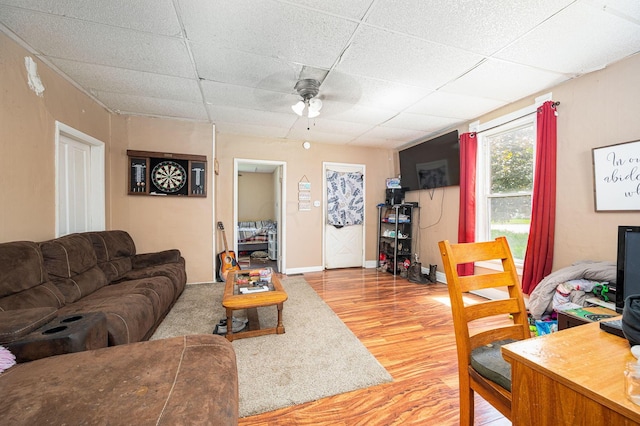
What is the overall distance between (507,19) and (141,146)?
4.27m

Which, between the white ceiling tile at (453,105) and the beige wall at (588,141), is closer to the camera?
the beige wall at (588,141)

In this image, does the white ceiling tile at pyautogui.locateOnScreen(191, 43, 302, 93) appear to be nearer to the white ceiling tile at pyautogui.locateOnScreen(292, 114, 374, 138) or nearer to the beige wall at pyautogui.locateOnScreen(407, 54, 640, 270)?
the white ceiling tile at pyautogui.locateOnScreen(292, 114, 374, 138)

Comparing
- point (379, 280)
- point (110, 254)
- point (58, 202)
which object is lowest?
point (379, 280)

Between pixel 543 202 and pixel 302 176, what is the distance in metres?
3.41

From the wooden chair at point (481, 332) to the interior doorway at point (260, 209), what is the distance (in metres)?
3.57

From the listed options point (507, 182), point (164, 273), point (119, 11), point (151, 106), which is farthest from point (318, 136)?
point (164, 273)

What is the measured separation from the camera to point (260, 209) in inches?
289

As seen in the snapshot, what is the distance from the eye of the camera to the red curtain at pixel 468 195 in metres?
3.34

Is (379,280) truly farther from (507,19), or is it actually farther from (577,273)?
(507,19)

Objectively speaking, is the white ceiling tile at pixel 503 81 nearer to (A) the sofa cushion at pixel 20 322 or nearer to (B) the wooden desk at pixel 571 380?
(B) the wooden desk at pixel 571 380

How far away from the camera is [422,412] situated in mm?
1399

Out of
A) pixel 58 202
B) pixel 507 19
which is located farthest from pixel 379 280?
pixel 58 202

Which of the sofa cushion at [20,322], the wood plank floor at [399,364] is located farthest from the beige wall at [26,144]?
the wood plank floor at [399,364]

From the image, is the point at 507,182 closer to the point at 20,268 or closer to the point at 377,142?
the point at 377,142
